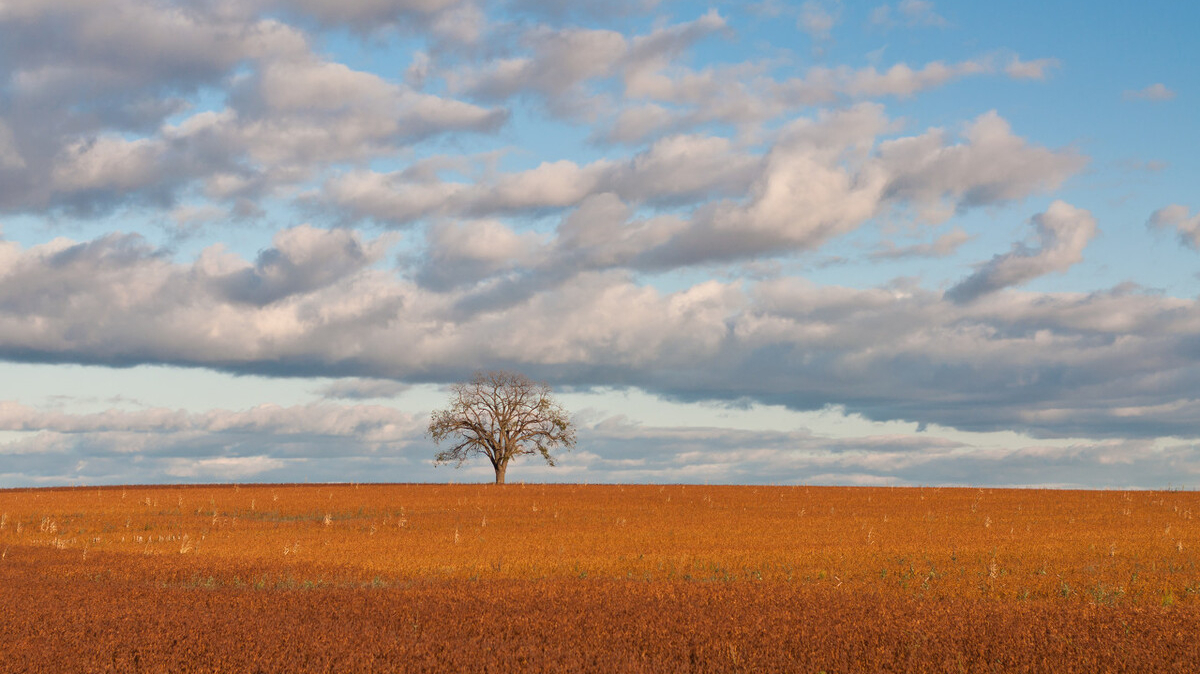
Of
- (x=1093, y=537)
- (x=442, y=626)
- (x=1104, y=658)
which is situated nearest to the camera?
(x=1104, y=658)

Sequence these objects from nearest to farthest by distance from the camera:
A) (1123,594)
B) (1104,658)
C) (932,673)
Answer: (932,673)
(1104,658)
(1123,594)

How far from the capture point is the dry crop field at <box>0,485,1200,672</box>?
7918 mm

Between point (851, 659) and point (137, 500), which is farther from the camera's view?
point (137, 500)

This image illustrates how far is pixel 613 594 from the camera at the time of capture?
39.8 feet

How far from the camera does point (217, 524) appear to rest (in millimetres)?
30891

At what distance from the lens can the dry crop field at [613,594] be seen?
792 centimetres

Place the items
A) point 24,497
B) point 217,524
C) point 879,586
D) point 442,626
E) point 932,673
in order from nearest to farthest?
1. point 932,673
2. point 442,626
3. point 879,586
4. point 217,524
5. point 24,497

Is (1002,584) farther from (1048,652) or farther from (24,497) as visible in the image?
(24,497)

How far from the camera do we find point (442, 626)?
941cm

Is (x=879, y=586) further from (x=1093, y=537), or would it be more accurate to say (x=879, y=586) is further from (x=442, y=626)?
(x=1093, y=537)

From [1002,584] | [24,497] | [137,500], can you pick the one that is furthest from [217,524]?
[1002,584]

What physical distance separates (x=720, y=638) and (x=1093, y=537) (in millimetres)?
19115

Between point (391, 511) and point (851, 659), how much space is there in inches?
1217

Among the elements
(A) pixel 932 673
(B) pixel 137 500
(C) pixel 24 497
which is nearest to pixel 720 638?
(A) pixel 932 673
